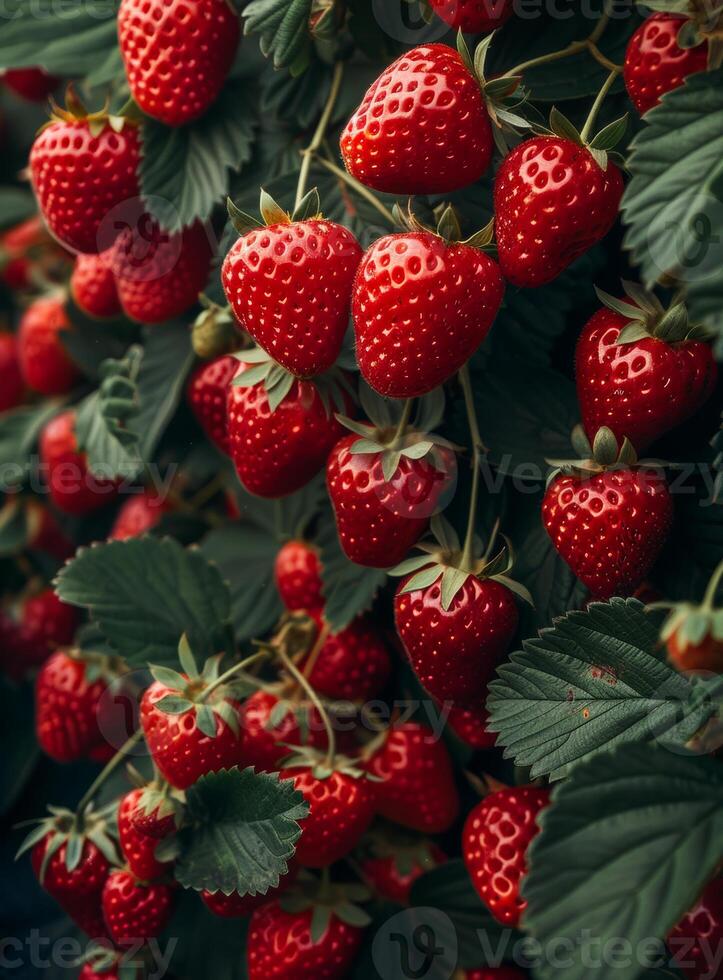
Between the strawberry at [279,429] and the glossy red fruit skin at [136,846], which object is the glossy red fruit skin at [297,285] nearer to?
the strawberry at [279,429]

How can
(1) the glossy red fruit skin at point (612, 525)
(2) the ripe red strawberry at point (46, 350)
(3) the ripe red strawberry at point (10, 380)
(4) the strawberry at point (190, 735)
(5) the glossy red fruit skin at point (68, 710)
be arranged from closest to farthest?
(1) the glossy red fruit skin at point (612, 525) < (4) the strawberry at point (190, 735) < (5) the glossy red fruit skin at point (68, 710) < (2) the ripe red strawberry at point (46, 350) < (3) the ripe red strawberry at point (10, 380)

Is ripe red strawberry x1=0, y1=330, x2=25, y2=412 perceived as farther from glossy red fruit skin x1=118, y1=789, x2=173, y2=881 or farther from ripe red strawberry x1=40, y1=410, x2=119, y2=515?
glossy red fruit skin x1=118, y1=789, x2=173, y2=881

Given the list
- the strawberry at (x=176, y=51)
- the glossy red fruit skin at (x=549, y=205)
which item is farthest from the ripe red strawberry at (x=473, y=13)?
the strawberry at (x=176, y=51)

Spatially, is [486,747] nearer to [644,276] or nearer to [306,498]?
[306,498]

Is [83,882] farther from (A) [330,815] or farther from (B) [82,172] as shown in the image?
(B) [82,172]

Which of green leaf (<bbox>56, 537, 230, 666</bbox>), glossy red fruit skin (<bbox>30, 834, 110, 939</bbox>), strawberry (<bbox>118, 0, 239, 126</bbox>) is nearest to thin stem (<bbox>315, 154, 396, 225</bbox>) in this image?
strawberry (<bbox>118, 0, 239, 126</bbox>)

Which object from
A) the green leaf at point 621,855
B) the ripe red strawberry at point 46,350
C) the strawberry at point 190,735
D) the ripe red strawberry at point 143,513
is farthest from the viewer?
the ripe red strawberry at point 46,350

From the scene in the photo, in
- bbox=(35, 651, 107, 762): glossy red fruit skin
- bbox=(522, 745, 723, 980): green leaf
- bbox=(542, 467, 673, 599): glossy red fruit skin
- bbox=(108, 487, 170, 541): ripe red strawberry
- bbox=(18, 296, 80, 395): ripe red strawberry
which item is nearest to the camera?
bbox=(522, 745, 723, 980): green leaf
